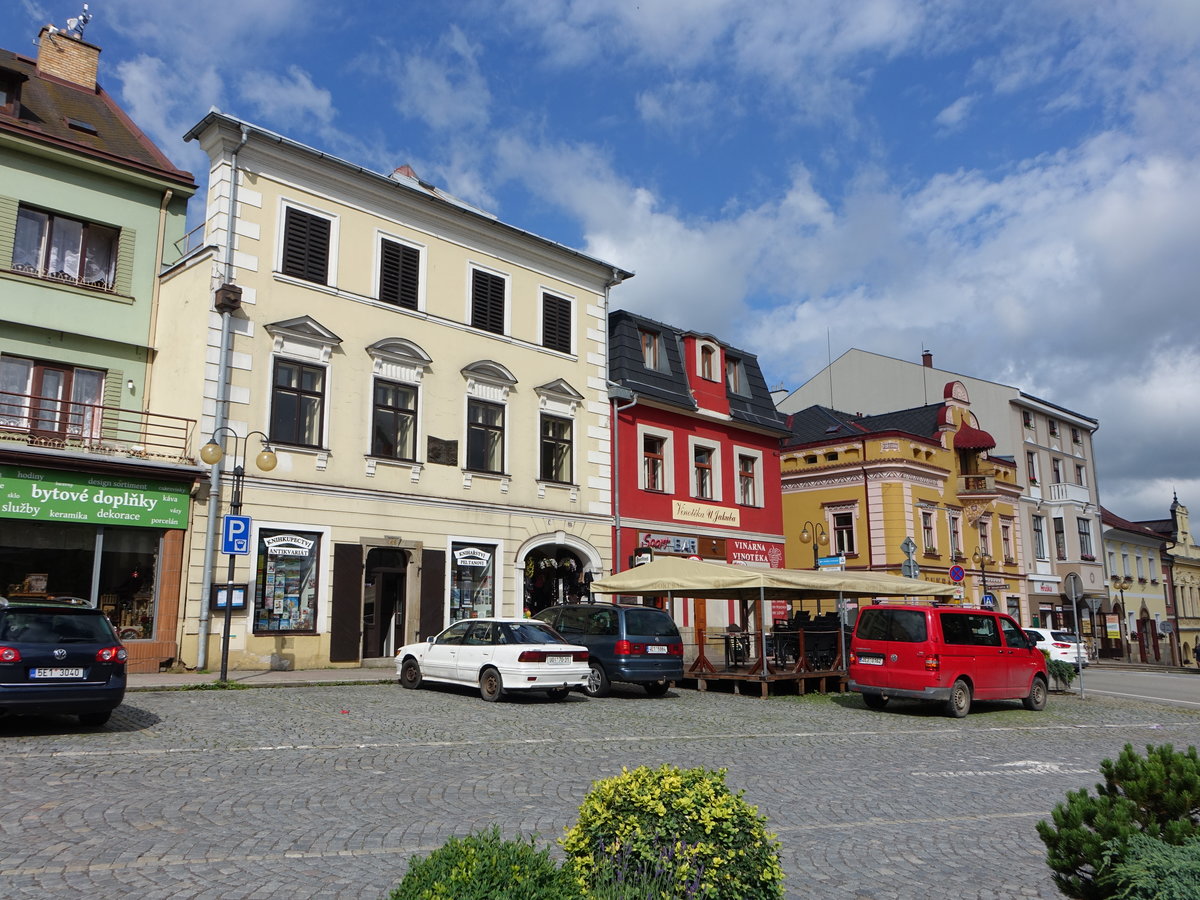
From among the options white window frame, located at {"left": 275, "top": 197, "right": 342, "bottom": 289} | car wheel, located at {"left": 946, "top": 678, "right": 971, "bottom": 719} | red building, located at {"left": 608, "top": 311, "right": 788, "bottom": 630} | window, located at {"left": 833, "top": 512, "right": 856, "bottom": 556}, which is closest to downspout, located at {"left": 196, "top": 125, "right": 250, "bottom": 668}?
white window frame, located at {"left": 275, "top": 197, "right": 342, "bottom": 289}

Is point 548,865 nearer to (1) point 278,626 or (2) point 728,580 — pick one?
(2) point 728,580

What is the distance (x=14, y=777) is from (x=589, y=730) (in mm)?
6929

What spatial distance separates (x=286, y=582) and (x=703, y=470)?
14948 millimetres

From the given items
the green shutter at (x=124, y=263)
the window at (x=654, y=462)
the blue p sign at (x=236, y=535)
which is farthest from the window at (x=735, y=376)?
the blue p sign at (x=236, y=535)

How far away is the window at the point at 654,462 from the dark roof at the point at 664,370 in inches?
50.7

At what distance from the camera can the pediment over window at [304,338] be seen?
21.5 m

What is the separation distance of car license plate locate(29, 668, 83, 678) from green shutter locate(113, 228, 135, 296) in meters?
12.4

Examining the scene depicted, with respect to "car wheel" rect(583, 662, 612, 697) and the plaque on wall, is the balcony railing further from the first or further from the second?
"car wheel" rect(583, 662, 612, 697)

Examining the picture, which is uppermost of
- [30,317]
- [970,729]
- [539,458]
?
[30,317]

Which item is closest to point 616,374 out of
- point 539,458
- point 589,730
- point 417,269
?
point 539,458

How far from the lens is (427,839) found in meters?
6.91

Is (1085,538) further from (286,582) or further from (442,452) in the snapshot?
(286,582)

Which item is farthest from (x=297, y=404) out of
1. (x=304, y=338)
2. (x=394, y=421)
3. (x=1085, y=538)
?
(x=1085, y=538)

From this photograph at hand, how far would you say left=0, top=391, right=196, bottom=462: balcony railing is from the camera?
62.1 feet
